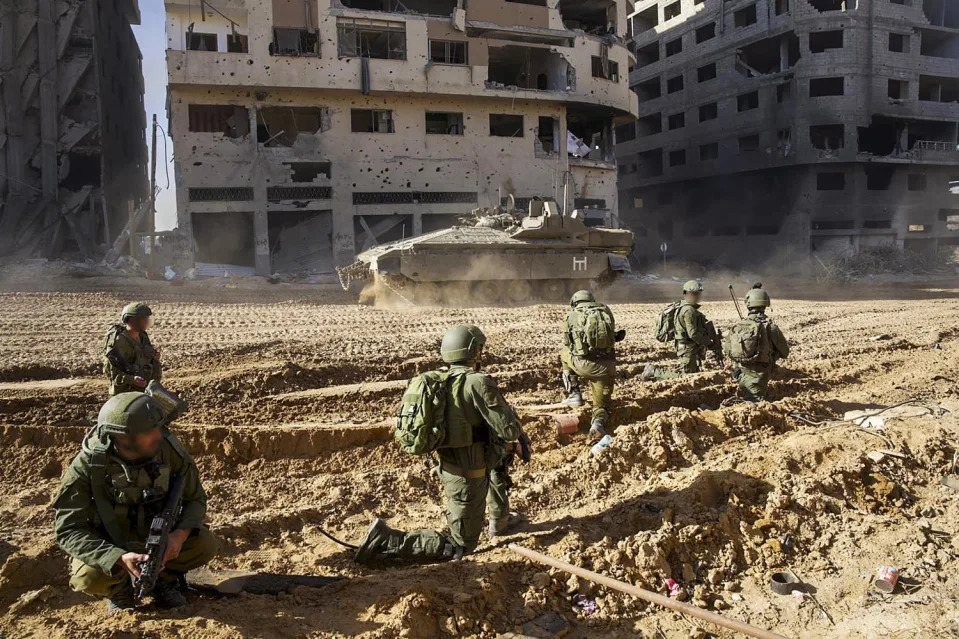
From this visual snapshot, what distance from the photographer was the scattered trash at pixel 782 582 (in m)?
3.95

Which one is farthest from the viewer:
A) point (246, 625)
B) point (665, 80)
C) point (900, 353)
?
point (665, 80)

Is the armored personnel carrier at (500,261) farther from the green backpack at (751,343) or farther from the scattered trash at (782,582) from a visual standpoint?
the scattered trash at (782,582)

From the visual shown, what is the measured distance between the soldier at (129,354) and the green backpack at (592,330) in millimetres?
3594

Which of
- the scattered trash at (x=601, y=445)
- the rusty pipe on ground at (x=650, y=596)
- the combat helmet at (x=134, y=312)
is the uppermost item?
the combat helmet at (x=134, y=312)

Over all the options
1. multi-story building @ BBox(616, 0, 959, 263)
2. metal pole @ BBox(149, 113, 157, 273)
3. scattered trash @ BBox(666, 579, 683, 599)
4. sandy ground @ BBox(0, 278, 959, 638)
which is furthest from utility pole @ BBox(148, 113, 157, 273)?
multi-story building @ BBox(616, 0, 959, 263)

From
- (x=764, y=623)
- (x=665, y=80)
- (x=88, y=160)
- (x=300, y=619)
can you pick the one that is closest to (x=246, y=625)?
(x=300, y=619)

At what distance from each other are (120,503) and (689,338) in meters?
6.41

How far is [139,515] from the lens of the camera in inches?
136

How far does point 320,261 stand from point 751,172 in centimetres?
1911

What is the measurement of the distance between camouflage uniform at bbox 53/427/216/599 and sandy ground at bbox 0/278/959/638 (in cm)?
25

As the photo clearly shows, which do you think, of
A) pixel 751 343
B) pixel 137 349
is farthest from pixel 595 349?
pixel 137 349

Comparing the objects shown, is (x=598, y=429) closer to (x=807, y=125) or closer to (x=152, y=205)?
(x=152, y=205)

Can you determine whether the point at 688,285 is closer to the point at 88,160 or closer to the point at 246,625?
Result: the point at 246,625

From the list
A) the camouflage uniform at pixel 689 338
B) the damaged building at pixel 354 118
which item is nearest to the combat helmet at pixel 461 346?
the camouflage uniform at pixel 689 338
